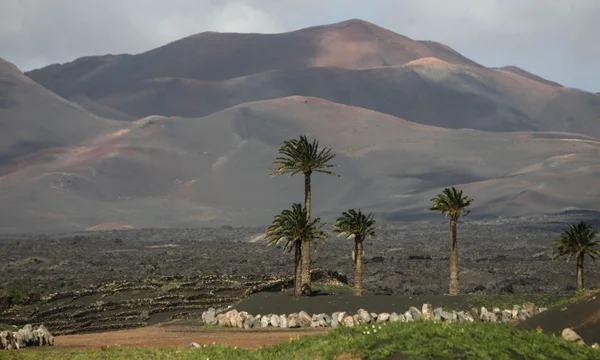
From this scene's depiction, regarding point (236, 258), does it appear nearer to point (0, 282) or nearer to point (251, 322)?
point (0, 282)

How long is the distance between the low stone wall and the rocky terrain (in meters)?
12.1

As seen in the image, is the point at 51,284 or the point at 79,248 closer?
the point at 51,284

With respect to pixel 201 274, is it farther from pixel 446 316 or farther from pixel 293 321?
pixel 446 316

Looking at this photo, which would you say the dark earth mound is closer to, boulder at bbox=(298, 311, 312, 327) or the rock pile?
boulder at bbox=(298, 311, 312, 327)

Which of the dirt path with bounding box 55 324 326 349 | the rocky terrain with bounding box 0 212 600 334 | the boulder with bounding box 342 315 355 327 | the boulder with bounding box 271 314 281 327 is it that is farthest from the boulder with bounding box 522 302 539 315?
the rocky terrain with bounding box 0 212 600 334

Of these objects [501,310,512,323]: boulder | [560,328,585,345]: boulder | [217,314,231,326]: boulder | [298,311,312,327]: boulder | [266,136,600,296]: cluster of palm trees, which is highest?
[266,136,600,296]: cluster of palm trees

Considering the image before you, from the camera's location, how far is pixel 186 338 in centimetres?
5372

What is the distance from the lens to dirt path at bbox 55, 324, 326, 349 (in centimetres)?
4997

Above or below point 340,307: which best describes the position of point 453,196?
above

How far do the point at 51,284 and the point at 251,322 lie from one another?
58396mm

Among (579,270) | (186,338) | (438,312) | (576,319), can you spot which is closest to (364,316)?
(438,312)

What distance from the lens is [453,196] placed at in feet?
262

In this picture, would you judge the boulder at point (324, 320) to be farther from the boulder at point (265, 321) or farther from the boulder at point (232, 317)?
the boulder at point (232, 317)

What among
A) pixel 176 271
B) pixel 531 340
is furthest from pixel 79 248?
pixel 531 340
